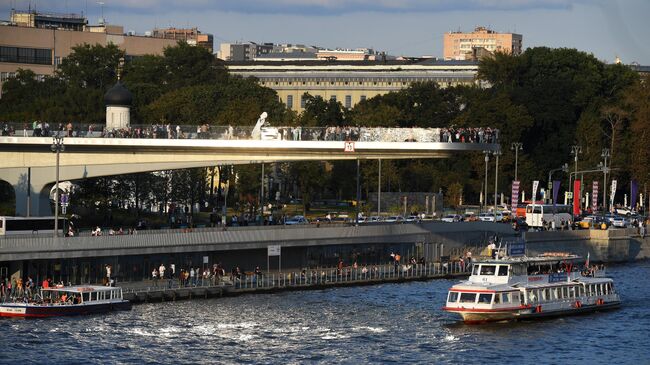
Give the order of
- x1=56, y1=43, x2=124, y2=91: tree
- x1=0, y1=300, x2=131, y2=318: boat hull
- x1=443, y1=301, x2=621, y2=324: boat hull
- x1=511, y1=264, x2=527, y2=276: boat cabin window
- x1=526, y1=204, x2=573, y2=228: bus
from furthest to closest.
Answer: x1=56, y1=43, x2=124, y2=91: tree → x1=526, y1=204, x2=573, y2=228: bus → x1=511, y1=264, x2=527, y2=276: boat cabin window → x1=443, y1=301, x2=621, y2=324: boat hull → x1=0, y1=300, x2=131, y2=318: boat hull

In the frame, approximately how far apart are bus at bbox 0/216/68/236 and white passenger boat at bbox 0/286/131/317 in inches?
363

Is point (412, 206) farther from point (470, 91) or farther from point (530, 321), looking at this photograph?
point (530, 321)

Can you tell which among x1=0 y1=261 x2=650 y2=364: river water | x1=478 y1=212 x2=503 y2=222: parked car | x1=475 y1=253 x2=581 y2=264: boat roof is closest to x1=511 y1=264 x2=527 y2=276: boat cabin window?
x1=475 y1=253 x2=581 y2=264: boat roof

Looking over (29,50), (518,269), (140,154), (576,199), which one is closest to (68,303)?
(140,154)

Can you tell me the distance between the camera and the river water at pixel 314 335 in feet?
267

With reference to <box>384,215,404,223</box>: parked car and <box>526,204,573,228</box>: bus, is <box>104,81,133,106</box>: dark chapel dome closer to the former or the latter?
<box>384,215,404,223</box>: parked car

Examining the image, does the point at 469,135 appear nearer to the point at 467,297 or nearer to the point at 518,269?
the point at 518,269

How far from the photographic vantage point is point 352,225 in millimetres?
121438

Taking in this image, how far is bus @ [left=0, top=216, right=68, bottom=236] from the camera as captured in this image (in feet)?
332

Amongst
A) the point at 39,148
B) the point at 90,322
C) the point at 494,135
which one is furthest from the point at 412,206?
the point at 90,322

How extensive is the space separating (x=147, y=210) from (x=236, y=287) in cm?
4588

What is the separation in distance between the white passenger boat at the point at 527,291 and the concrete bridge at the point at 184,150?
606 inches

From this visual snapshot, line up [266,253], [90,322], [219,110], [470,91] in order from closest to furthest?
[90,322], [266,253], [219,110], [470,91]

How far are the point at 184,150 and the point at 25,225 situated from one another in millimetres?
17706
